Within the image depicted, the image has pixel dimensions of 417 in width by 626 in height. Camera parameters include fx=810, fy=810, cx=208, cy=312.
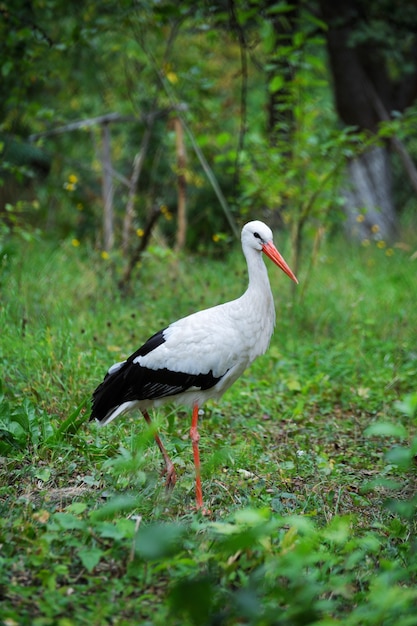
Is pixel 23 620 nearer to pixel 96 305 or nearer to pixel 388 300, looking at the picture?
pixel 96 305

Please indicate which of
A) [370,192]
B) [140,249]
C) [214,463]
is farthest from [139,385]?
[370,192]

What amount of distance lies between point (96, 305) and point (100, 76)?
20.2 ft

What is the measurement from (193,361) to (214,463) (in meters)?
1.27

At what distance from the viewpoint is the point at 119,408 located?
4332mm

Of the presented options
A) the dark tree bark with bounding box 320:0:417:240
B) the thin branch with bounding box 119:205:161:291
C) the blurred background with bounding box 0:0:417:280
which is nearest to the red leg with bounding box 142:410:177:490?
the blurred background with bounding box 0:0:417:280

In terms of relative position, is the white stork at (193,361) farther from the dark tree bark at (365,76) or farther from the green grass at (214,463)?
the dark tree bark at (365,76)

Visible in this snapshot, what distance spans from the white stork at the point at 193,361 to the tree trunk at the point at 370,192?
674 centimetres

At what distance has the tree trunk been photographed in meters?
11.0

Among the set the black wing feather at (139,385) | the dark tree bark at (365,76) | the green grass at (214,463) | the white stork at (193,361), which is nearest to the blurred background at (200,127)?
the dark tree bark at (365,76)

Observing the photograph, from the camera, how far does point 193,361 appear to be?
4332 mm

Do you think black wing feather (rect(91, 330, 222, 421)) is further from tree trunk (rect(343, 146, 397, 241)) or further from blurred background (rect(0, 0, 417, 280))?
tree trunk (rect(343, 146, 397, 241))

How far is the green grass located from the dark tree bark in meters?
2.60

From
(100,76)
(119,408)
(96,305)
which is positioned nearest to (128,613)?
(119,408)

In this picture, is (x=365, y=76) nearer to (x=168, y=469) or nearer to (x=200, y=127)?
(x=200, y=127)
